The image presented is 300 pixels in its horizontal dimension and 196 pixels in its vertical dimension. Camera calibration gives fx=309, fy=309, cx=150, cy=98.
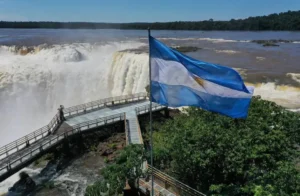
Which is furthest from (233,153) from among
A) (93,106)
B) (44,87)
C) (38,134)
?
(44,87)

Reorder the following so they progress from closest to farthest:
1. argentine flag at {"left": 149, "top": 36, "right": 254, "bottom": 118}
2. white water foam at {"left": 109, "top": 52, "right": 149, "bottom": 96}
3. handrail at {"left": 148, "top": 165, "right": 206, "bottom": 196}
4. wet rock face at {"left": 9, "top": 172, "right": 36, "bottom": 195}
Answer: argentine flag at {"left": 149, "top": 36, "right": 254, "bottom": 118}, handrail at {"left": 148, "top": 165, "right": 206, "bottom": 196}, wet rock face at {"left": 9, "top": 172, "right": 36, "bottom": 195}, white water foam at {"left": 109, "top": 52, "right": 149, "bottom": 96}

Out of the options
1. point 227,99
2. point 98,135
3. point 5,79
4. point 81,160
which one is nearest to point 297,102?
point 98,135

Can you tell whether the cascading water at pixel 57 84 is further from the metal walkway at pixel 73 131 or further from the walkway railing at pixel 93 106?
the metal walkway at pixel 73 131

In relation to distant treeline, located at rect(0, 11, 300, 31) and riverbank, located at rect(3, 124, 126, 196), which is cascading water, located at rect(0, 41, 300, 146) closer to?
riverbank, located at rect(3, 124, 126, 196)

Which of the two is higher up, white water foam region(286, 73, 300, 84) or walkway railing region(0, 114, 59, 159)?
white water foam region(286, 73, 300, 84)

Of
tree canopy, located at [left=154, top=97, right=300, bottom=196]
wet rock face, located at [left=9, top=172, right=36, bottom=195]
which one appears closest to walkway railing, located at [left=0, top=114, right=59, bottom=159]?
wet rock face, located at [left=9, top=172, right=36, bottom=195]

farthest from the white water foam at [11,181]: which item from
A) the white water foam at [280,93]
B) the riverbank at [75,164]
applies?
the white water foam at [280,93]
